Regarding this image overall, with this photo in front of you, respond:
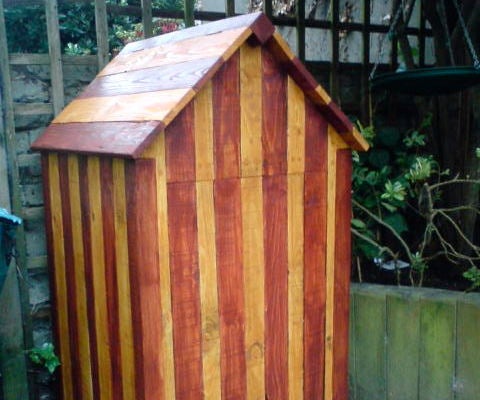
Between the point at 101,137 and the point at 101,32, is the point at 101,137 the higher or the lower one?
the lower one

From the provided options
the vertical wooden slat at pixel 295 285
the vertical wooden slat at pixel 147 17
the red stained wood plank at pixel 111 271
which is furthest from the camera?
the vertical wooden slat at pixel 147 17

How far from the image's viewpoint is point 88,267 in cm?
210

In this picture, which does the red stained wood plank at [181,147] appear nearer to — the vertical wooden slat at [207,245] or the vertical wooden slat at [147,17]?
the vertical wooden slat at [207,245]

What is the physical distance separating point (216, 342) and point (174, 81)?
35.0 inches

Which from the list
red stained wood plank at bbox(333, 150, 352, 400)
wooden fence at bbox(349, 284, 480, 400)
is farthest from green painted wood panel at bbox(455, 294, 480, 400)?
red stained wood plank at bbox(333, 150, 352, 400)

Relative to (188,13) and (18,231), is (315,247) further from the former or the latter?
(188,13)

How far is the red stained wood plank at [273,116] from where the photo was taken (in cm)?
193

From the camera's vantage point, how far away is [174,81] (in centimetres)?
181

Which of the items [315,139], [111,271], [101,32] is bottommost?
[111,271]

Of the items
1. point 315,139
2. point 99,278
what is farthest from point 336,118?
point 99,278

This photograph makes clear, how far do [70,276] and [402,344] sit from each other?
165 centimetres

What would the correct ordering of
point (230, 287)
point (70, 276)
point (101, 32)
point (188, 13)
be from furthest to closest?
point (188, 13), point (101, 32), point (70, 276), point (230, 287)

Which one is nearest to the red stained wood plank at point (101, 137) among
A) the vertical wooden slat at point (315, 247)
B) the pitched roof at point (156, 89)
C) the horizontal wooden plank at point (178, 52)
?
the pitched roof at point (156, 89)

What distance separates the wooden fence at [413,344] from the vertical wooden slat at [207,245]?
3.84ft
